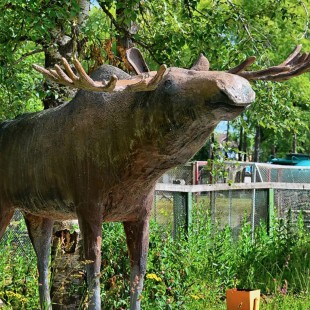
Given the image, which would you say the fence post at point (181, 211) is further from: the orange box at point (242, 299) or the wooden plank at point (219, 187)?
the orange box at point (242, 299)

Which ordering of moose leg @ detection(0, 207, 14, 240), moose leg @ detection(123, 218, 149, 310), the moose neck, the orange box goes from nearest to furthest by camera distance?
the moose neck, moose leg @ detection(123, 218, 149, 310), moose leg @ detection(0, 207, 14, 240), the orange box

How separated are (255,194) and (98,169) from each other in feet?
22.4

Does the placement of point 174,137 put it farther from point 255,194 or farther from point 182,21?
point 255,194

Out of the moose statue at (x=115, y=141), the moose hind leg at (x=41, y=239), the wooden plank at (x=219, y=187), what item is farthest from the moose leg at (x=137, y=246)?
the wooden plank at (x=219, y=187)

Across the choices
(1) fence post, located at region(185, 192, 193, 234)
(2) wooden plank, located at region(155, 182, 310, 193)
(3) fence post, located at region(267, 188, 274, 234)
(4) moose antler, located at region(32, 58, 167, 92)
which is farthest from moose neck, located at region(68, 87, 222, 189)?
(3) fence post, located at region(267, 188, 274, 234)

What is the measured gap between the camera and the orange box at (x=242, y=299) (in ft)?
16.6

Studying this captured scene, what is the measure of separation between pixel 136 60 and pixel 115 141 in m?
0.52

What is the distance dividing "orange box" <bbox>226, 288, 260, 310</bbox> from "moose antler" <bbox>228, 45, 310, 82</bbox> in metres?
2.15

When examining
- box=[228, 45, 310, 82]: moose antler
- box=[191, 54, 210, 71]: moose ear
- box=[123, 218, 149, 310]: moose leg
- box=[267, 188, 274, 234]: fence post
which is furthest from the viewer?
box=[267, 188, 274, 234]: fence post

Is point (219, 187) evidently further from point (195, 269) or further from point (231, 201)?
point (195, 269)

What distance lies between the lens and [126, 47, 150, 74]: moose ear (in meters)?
3.70

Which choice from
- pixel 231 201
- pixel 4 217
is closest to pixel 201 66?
pixel 4 217

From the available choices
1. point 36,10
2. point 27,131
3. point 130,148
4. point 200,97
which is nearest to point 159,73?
point 200,97

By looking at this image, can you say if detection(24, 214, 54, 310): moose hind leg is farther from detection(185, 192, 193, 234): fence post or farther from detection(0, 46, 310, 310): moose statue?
detection(185, 192, 193, 234): fence post
